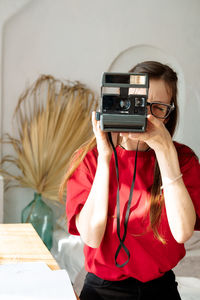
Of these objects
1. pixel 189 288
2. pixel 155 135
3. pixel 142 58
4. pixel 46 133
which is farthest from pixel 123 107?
pixel 142 58

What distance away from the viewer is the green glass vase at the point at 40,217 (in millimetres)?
3178

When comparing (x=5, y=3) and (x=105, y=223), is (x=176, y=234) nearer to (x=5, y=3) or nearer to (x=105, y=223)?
(x=105, y=223)

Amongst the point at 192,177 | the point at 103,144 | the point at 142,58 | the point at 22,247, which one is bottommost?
the point at 22,247

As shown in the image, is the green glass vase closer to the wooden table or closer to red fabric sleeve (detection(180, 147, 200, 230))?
the wooden table

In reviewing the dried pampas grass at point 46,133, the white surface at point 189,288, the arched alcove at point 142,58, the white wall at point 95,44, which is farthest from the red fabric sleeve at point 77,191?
the arched alcove at point 142,58

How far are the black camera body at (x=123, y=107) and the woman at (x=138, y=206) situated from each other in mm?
76

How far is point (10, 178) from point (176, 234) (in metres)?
2.31

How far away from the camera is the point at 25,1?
Result: 316 cm

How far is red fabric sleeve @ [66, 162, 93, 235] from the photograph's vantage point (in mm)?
1304

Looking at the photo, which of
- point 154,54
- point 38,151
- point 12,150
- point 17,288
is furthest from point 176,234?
point 154,54

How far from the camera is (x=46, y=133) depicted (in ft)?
10.6

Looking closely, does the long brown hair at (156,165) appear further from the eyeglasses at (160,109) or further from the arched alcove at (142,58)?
the arched alcove at (142,58)

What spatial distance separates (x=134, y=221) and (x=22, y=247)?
39cm

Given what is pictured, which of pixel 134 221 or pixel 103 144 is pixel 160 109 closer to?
pixel 103 144
